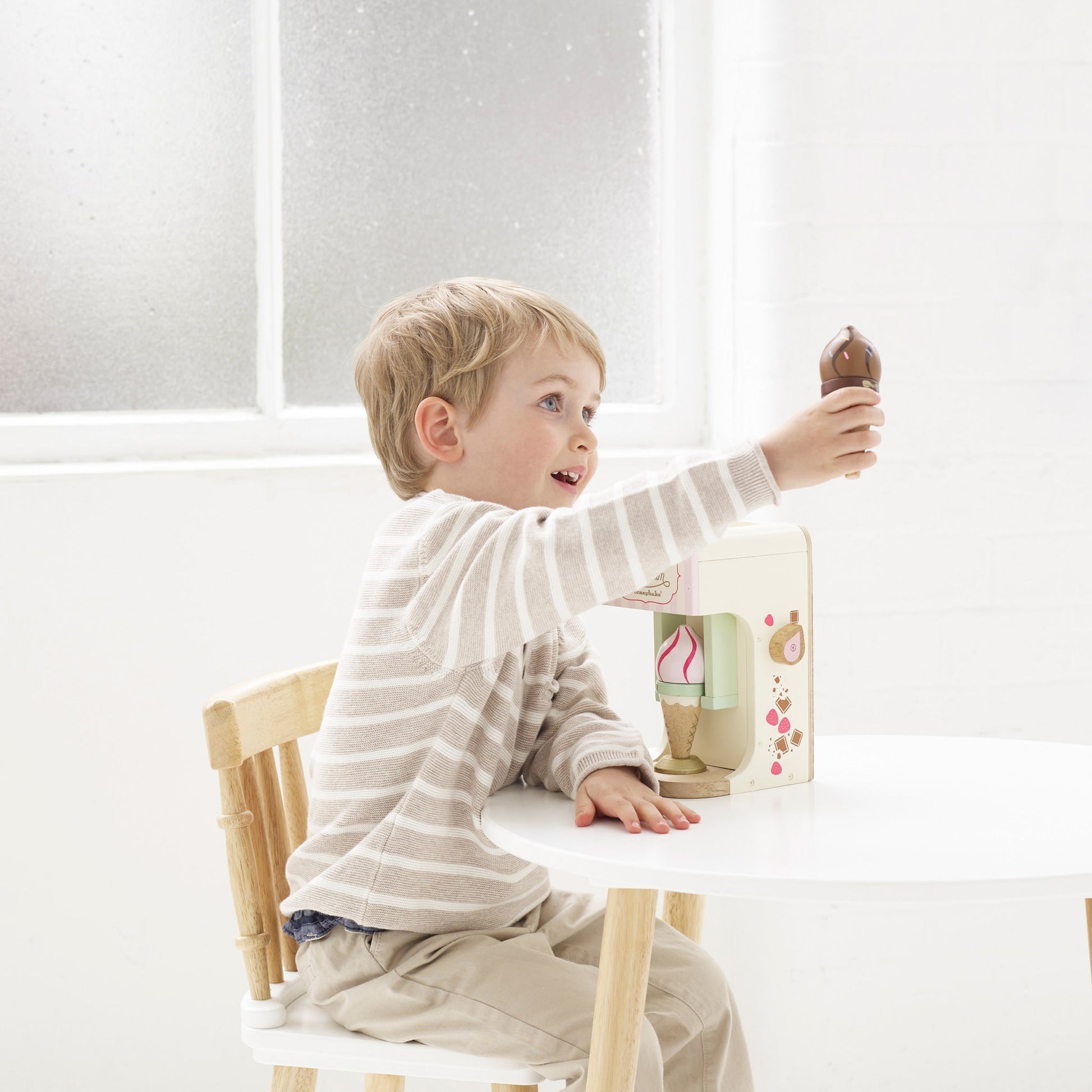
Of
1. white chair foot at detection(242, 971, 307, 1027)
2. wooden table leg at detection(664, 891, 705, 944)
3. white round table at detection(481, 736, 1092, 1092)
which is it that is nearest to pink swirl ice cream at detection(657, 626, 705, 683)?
white round table at detection(481, 736, 1092, 1092)

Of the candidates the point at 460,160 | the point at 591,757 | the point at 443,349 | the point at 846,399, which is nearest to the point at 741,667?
the point at 591,757

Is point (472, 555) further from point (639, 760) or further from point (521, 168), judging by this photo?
point (521, 168)

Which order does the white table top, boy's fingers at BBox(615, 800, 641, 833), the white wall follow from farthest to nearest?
the white wall < boy's fingers at BBox(615, 800, 641, 833) < the white table top

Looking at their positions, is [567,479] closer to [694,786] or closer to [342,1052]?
[694,786]

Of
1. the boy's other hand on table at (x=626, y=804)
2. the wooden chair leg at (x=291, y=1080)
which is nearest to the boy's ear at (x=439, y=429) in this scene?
the boy's other hand on table at (x=626, y=804)

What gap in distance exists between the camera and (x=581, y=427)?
1.19m

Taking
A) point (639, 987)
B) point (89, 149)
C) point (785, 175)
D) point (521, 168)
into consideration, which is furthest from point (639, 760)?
point (89, 149)

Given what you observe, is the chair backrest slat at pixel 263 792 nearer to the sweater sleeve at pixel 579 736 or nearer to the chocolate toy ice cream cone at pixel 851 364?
the sweater sleeve at pixel 579 736

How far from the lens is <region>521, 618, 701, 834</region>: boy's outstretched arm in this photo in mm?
976

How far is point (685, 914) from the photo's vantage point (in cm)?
129

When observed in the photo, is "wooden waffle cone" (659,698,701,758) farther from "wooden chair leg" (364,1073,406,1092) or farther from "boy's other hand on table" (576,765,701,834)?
"wooden chair leg" (364,1073,406,1092)

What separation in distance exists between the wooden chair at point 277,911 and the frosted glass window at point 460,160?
2.09 ft

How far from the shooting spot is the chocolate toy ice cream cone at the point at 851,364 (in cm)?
97

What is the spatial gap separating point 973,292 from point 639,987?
1147mm
